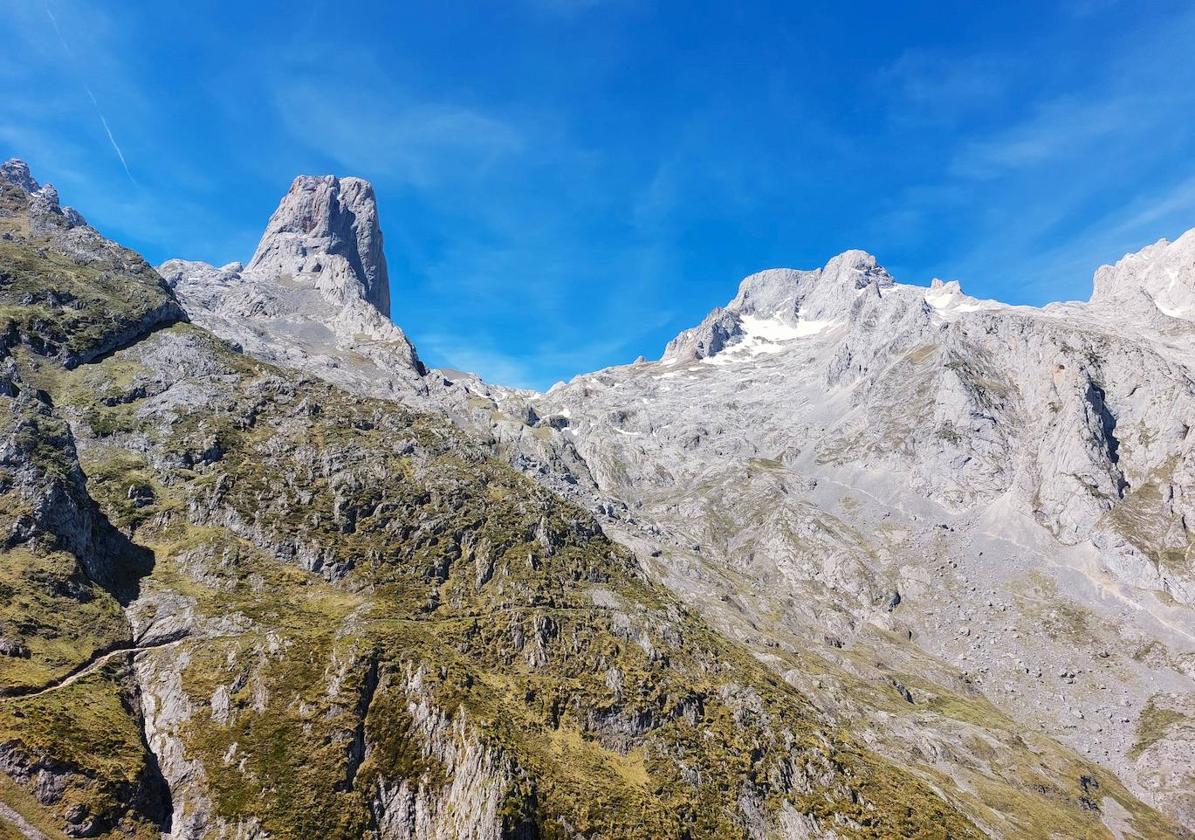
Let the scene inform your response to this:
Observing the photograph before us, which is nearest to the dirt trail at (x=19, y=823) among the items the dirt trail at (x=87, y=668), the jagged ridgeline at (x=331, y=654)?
the jagged ridgeline at (x=331, y=654)

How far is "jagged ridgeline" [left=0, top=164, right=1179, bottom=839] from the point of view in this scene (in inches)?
2714

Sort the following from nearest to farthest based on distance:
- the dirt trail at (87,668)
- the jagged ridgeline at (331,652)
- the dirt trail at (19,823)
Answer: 1. the dirt trail at (19,823)
2. the dirt trail at (87,668)
3. the jagged ridgeline at (331,652)

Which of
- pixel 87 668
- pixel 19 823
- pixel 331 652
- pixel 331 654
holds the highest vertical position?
pixel 331 652

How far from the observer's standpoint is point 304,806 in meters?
68.8

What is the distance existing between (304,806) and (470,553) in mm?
52884

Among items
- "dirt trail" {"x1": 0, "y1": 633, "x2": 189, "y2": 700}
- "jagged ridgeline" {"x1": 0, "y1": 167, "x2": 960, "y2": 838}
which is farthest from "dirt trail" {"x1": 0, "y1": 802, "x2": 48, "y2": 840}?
"dirt trail" {"x1": 0, "y1": 633, "x2": 189, "y2": 700}

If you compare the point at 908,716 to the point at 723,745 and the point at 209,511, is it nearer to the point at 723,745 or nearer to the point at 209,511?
the point at 723,745

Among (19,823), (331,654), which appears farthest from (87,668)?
(331,654)

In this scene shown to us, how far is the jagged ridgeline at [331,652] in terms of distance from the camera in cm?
6894

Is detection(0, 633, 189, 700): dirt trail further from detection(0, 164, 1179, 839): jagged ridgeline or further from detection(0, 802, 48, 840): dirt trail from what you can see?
detection(0, 802, 48, 840): dirt trail

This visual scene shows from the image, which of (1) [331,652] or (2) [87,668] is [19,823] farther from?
(1) [331,652]

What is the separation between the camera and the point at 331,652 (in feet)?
281

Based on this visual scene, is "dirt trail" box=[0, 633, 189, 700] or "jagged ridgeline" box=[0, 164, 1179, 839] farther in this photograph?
"jagged ridgeline" box=[0, 164, 1179, 839]

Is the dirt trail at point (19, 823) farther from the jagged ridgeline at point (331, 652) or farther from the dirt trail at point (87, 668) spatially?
the dirt trail at point (87, 668)
